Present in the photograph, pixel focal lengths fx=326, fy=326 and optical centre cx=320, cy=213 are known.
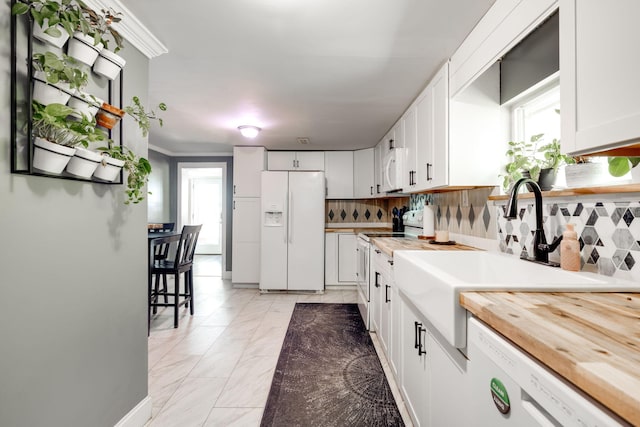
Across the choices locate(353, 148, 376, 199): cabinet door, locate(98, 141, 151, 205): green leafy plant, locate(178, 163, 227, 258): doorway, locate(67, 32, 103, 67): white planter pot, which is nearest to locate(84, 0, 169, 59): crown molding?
locate(67, 32, 103, 67): white planter pot

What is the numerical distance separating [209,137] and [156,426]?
353 cm

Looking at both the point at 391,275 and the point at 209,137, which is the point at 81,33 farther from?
the point at 209,137

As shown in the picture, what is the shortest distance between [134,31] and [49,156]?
0.91 meters

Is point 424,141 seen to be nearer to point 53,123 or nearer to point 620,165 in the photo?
point 620,165

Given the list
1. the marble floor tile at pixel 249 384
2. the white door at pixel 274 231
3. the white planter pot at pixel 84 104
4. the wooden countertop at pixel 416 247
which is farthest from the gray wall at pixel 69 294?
the white door at pixel 274 231

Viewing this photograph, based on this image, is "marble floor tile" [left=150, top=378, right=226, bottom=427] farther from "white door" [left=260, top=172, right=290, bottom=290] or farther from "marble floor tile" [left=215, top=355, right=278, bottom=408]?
"white door" [left=260, top=172, right=290, bottom=290]

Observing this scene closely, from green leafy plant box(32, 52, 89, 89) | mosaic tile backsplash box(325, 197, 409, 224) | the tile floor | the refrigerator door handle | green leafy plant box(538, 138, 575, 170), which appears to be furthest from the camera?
mosaic tile backsplash box(325, 197, 409, 224)

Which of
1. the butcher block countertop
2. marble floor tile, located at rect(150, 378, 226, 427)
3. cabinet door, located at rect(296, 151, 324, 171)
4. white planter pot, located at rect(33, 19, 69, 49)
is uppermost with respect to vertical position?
cabinet door, located at rect(296, 151, 324, 171)

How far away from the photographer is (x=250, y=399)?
6.71 feet

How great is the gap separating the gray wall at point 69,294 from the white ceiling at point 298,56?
15.8 inches

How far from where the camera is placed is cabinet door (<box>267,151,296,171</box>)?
528 cm

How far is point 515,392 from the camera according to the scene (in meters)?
0.72

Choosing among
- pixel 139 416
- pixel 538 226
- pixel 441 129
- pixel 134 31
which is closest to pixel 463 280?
pixel 538 226

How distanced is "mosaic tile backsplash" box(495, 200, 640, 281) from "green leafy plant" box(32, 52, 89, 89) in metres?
2.03
